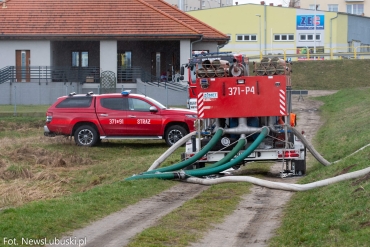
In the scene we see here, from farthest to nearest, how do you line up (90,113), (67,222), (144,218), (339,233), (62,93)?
(62,93) < (90,113) < (144,218) < (67,222) < (339,233)

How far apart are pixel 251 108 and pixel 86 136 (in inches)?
366

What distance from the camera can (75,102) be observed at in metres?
23.8

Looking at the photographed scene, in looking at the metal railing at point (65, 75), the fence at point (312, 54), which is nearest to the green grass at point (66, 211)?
the metal railing at point (65, 75)

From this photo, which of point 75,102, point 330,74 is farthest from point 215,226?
point 330,74

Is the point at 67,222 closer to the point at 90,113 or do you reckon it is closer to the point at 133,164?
the point at 133,164

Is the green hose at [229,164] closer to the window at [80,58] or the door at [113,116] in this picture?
the door at [113,116]

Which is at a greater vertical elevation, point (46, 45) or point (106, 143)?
point (46, 45)

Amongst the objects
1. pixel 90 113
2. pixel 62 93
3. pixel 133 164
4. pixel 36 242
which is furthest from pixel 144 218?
pixel 62 93

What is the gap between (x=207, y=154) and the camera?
16.0 metres

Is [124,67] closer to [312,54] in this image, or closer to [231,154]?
[312,54]

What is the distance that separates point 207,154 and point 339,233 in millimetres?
7452

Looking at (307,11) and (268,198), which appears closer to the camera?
(268,198)

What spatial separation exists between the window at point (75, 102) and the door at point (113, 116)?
1.27 ft

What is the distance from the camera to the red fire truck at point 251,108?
15.6 m
